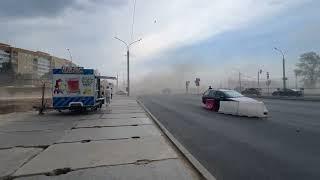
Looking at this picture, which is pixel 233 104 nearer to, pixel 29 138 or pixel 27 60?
pixel 29 138

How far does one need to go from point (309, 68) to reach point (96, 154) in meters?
108

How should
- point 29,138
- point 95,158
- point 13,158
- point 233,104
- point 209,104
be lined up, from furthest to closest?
1. point 209,104
2. point 233,104
3. point 29,138
4. point 13,158
5. point 95,158

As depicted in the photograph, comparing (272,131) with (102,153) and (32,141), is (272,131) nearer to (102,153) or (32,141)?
(102,153)

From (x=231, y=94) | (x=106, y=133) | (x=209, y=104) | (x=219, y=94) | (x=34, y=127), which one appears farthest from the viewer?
(x=209, y=104)

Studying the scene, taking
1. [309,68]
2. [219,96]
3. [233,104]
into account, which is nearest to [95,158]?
[233,104]

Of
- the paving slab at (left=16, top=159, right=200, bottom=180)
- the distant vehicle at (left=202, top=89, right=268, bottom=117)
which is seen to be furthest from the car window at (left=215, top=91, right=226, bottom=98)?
the paving slab at (left=16, top=159, right=200, bottom=180)

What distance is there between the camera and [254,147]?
36.9 ft

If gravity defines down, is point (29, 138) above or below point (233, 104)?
below

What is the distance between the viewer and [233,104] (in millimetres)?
23688

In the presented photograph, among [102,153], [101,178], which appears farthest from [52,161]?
[101,178]

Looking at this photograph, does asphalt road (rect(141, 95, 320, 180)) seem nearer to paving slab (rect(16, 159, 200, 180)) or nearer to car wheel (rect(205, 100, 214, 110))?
paving slab (rect(16, 159, 200, 180))

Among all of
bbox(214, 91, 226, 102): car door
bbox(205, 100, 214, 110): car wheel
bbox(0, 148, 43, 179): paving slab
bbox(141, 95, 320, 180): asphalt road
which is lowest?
bbox(0, 148, 43, 179): paving slab

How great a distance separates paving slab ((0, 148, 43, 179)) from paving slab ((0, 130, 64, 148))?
1.02 m

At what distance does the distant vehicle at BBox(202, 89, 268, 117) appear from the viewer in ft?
71.1
